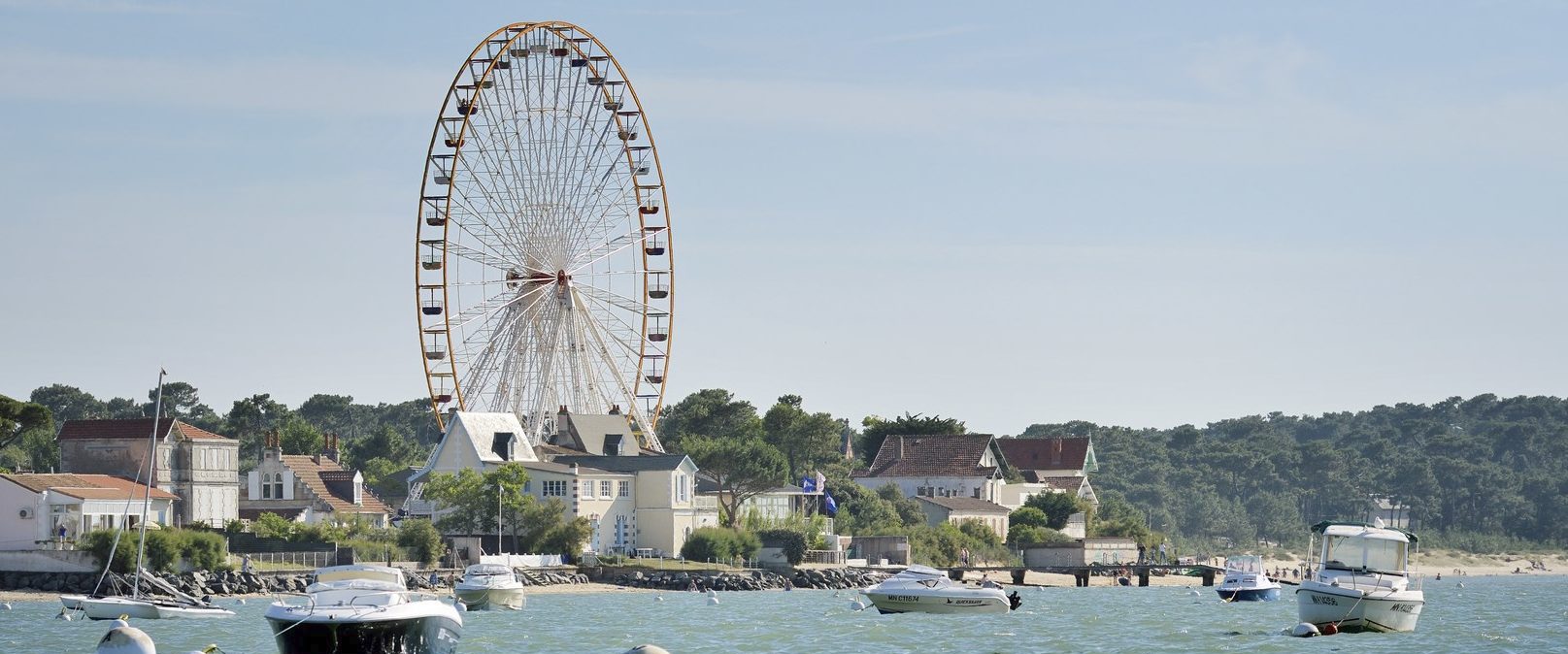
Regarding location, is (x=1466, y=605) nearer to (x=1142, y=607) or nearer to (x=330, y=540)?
(x=1142, y=607)

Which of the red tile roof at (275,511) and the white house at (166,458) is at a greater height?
the white house at (166,458)

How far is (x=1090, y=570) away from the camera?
117750mm

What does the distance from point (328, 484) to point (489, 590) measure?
3949 centimetres

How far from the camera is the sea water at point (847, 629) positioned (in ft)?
195

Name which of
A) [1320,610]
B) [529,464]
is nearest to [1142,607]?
[1320,610]

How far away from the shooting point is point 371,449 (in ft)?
499

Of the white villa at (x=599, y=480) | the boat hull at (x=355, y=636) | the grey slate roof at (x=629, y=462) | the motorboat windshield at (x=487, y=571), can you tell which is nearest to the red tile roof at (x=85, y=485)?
the motorboat windshield at (x=487, y=571)

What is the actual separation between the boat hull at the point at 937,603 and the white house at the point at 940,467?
6157 centimetres

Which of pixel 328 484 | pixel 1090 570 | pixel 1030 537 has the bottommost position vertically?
pixel 1090 570

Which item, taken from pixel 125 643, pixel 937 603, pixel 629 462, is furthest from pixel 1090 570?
pixel 125 643

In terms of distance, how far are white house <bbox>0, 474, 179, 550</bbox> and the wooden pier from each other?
4157 cm

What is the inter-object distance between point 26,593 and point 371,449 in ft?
238

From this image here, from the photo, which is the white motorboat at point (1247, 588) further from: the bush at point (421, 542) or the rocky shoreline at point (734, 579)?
the bush at point (421, 542)

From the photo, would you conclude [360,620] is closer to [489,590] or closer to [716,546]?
[489,590]
